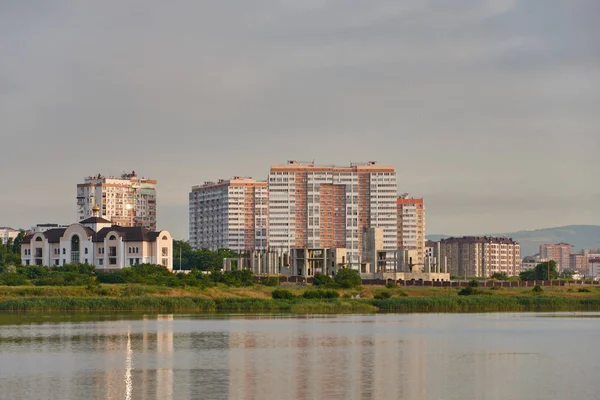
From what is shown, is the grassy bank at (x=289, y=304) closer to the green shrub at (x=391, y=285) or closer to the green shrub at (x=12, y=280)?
the green shrub at (x=12, y=280)

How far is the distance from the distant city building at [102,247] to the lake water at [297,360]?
169 ft

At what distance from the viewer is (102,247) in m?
122

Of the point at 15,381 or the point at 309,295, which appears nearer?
the point at 15,381

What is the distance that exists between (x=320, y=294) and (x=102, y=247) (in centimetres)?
3419

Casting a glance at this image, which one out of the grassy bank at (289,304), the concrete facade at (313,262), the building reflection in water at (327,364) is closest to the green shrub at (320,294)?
the grassy bank at (289,304)

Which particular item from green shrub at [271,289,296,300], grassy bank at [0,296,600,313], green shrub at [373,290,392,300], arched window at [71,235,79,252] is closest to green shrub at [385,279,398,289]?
green shrub at [373,290,392,300]

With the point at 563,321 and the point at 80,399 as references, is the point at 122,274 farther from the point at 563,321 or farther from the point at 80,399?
the point at 80,399

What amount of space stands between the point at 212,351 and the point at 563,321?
32.1m

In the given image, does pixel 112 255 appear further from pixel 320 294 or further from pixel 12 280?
pixel 320 294

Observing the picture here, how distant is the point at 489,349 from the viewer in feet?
161

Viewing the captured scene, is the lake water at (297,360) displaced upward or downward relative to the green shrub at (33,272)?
downward

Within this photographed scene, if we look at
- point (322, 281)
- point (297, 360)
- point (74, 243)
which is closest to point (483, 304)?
point (322, 281)

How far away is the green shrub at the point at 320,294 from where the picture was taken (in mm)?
96744

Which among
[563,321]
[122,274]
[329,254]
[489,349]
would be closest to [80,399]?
[489,349]
